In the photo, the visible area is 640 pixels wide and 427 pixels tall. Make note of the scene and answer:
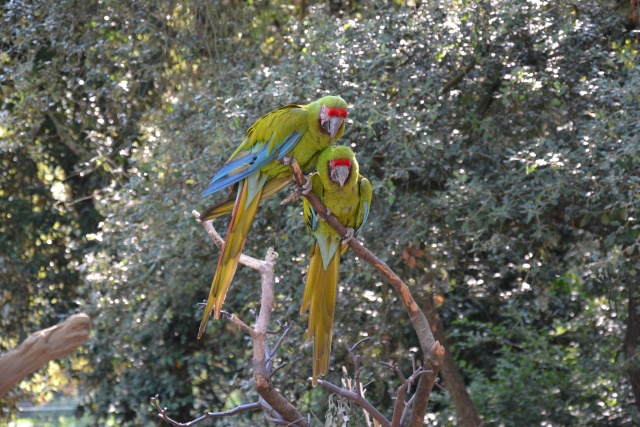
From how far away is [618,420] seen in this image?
3889 millimetres

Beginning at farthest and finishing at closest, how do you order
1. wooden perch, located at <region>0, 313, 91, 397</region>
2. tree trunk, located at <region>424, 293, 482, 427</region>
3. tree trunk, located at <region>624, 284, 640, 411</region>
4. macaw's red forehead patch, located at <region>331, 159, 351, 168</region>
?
1. tree trunk, located at <region>424, 293, 482, 427</region>
2. tree trunk, located at <region>624, 284, 640, 411</region>
3. wooden perch, located at <region>0, 313, 91, 397</region>
4. macaw's red forehead patch, located at <region>331, 159, 351, 168</region>

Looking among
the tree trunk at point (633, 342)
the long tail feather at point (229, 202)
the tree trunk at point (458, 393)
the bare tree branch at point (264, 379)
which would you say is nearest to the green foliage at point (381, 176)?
the tree trunk at point (633, 342)

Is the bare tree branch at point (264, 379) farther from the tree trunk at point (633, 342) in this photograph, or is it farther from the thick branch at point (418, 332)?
the tree trunk at point (633, 342)

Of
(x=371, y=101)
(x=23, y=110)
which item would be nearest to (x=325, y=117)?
(x=371, y=101)

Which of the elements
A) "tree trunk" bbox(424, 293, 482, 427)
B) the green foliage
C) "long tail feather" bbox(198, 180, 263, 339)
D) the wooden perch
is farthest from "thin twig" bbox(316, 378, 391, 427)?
"tree trunk" bbox(424, 293, 482, 427)

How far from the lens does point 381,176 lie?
3.49 m

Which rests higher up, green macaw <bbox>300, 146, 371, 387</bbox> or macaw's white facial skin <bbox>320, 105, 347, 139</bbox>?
macaw's white facial skin <bbox>320, 105, 347, 139</bbox>

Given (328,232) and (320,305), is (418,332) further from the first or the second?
(328,232)

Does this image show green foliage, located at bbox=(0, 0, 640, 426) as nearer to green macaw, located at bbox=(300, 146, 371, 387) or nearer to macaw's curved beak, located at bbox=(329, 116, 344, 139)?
green macaw, located at bbox=(300, 146, 371, 387)

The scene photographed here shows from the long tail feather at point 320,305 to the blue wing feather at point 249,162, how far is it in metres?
0.26

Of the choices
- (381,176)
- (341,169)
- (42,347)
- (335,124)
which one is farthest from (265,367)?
(381,176)

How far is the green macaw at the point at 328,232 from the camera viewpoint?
1.94 metres

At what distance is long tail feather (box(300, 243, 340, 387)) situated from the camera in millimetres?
1913

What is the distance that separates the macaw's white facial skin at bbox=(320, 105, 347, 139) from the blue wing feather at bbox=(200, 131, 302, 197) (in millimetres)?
105
